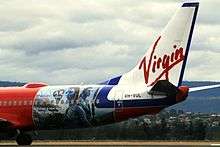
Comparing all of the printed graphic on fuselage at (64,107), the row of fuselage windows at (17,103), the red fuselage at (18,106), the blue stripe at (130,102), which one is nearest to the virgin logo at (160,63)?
the blue stripe at (130,102)

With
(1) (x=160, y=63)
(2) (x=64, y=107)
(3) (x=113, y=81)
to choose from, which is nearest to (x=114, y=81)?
(3) (x=113, y=81)

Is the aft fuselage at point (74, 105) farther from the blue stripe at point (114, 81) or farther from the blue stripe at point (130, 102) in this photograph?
the blue stripe at point (114, 81)

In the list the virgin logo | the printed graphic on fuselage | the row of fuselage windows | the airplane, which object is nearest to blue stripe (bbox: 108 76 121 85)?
the airplane

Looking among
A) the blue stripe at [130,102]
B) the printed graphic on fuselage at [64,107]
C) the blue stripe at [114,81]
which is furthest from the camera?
the blue stripe at [114,81]

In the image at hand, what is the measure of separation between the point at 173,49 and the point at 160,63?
1.65 meters

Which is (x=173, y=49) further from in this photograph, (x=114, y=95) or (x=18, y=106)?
(x=18, y=106)

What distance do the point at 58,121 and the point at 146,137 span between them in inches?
880

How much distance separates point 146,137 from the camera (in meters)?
81.9

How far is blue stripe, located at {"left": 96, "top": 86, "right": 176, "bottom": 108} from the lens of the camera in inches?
2215

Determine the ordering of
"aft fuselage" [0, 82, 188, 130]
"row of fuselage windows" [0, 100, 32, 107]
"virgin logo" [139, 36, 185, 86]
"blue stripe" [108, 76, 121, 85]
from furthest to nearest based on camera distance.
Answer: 1. "row of fuselage windows" [0, 100, 32, 107]
2. "blue stripe" [108, 76, 121, 85]
3. "aft fuselage" [0, 82, 188, 130]
4. "virgin logo" [139, 36, 185, 86]

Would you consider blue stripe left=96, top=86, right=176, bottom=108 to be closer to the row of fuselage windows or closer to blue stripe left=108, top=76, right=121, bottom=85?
blue stripe left=108, top=76, right=121, bottom=85

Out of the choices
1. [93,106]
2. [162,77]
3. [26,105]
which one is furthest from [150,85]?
[26,105]

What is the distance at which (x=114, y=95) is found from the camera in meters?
58.7

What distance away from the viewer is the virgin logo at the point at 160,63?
56688 millimetres
